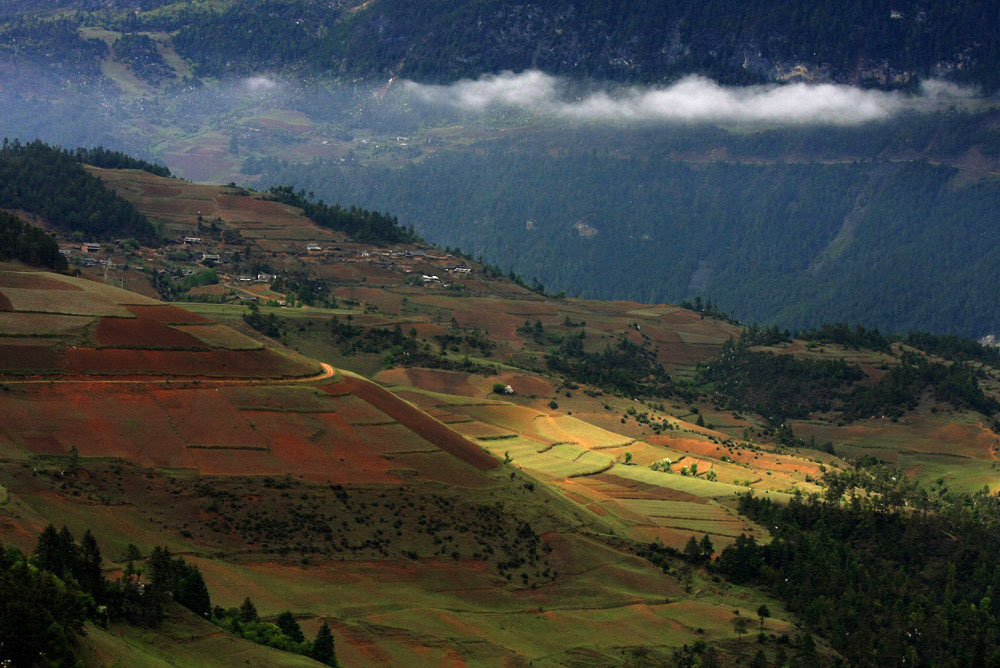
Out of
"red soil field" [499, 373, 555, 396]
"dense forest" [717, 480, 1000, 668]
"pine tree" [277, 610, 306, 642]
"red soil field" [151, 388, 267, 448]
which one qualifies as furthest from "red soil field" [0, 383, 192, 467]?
"red soil field" [499, 373, 555, 396]

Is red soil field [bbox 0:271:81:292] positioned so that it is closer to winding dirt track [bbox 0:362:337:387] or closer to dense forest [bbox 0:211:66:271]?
winding dirt track [bbox 0:362:337:387]

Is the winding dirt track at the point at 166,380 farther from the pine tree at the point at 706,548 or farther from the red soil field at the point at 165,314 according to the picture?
the pine tree at the point at 706,548

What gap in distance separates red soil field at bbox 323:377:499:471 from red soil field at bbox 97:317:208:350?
1180 centimetres

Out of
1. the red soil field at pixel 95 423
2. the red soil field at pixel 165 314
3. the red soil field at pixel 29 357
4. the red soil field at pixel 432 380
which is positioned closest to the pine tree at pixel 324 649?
the red soil field at pixel 95 423

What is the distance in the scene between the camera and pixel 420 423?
107938mm

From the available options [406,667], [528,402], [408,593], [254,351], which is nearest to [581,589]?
[408,593]

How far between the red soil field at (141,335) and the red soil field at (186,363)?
0.83 meters

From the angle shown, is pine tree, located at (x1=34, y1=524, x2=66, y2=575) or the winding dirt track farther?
the winding dirt track

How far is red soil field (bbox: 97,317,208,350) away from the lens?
312ft

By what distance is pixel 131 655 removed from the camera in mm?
56469

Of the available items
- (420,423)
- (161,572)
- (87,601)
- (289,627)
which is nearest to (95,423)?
(161,572)

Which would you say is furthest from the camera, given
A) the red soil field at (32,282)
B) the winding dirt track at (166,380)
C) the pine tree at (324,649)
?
the red soil field at (32,282)

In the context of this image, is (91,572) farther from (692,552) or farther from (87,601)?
(692,552)

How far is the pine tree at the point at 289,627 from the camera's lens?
2707 inches
